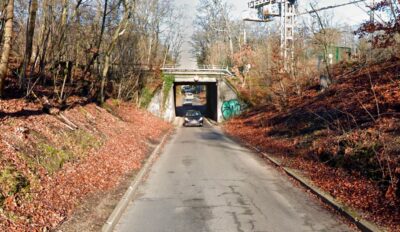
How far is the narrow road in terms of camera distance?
8.31m

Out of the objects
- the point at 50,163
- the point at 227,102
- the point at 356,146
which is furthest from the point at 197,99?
the point at 50,163

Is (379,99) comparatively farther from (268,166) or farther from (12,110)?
(12,110)

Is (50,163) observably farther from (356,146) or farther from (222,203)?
(356,146)

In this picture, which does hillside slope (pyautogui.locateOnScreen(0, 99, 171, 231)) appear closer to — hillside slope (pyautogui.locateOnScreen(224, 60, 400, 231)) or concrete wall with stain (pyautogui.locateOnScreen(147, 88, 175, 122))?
hillside slope (pyautogui.locateOnScreen(224, 60, 400, 231))

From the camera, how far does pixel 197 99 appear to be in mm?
100438

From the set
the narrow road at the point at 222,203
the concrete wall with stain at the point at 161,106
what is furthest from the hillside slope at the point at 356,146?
the concrete wall with stain at the point at 161,106

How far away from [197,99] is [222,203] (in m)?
90.5

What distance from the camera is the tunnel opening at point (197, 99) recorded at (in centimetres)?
5322

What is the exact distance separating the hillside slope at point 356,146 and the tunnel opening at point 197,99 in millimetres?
27609

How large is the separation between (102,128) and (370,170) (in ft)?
40.6

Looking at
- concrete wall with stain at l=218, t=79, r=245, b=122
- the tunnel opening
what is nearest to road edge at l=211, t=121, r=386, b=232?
concrete wall with stain at l=218, t=79, r=245, b=122

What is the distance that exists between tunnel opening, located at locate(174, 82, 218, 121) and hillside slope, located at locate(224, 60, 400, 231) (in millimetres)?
27609

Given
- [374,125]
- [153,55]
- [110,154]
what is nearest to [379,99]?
[374,125]

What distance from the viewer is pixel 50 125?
13789 mm
